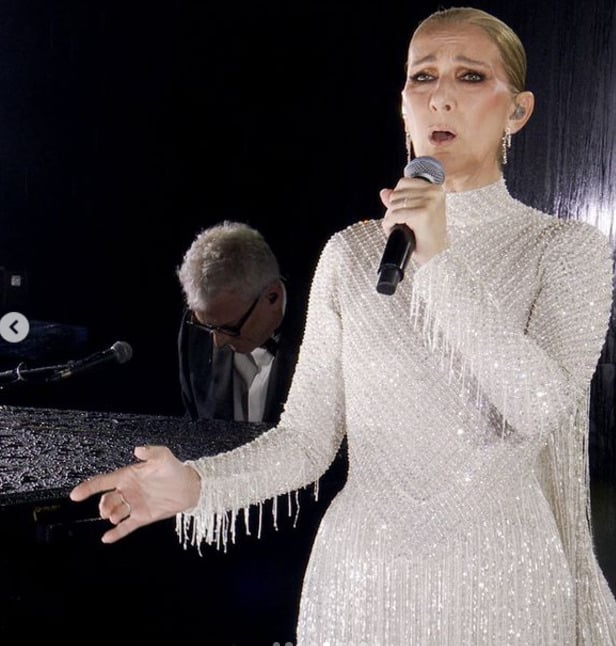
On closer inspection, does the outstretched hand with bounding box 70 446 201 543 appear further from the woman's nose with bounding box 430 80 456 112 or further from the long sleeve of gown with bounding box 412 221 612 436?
the woman's nose with bounding box 430 80 456 112

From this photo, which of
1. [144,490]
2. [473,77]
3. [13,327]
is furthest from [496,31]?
[13,327]

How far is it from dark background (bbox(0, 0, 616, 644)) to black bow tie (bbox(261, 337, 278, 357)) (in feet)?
1.62

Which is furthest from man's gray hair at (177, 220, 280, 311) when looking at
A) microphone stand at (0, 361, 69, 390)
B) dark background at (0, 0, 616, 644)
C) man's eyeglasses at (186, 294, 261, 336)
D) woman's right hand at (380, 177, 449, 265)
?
woman's right hand at (380, 177, 449, 265)

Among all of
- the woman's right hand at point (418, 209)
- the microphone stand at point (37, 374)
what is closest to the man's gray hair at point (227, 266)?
the microphone stand at point (37, 374)

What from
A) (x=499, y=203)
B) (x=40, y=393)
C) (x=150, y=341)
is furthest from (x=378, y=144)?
(x=499, y=203)

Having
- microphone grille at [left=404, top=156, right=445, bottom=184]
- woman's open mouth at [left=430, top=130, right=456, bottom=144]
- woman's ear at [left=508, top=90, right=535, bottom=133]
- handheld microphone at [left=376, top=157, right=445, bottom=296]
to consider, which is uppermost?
woman's ear at [left=508, top=90, right=535, bottom=133]

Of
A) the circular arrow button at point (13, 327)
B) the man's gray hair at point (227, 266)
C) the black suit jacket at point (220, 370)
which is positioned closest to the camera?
the circular arrow button at point (13, 327)

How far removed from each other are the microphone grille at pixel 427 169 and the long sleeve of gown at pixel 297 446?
211 millimetres

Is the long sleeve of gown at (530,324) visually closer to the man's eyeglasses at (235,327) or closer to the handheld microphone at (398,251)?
the handheld microphone at (398,251)

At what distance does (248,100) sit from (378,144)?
2.20 ft

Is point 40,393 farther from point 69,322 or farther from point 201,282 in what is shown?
point 201,282

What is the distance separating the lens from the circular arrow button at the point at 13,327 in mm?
2375

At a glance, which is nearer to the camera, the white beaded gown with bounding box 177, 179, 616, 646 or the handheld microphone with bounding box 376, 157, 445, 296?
the handheld microphone with bounding box 376, 157, 445, 296

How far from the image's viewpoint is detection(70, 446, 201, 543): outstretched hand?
90 centimetres
